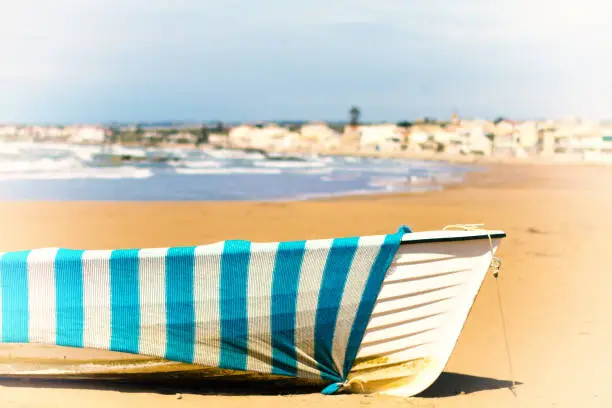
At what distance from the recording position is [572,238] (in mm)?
9891

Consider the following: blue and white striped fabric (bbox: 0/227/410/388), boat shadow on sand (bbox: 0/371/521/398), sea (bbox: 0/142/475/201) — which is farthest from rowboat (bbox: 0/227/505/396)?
sea (bbox: 0/142/475/201)

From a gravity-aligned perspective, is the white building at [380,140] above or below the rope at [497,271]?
above

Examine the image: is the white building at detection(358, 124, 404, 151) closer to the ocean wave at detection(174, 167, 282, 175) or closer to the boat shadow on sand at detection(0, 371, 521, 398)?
the ocean wave at detection(174, 167, 282, 175)

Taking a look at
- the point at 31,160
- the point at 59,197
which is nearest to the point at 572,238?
the point at 59,197

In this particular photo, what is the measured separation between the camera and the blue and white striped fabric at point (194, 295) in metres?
4.15

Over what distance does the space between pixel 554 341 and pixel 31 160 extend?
77.2ft

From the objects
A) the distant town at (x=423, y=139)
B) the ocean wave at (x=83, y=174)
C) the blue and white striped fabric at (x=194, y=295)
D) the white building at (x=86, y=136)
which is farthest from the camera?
the white building at (x=86, y=136)

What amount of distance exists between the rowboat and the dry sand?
27 centimetres

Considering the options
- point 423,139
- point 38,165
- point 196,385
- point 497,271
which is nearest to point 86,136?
point 423,139

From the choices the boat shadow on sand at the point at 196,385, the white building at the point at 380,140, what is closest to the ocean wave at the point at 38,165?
the boat shadow on sand at the point at 196,385

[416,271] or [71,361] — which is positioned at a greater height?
[416,271]

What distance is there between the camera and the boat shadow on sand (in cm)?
428

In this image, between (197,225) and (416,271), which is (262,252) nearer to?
(416,271)

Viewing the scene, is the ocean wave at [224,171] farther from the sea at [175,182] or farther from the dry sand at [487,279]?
the dry sand at [487,279]
